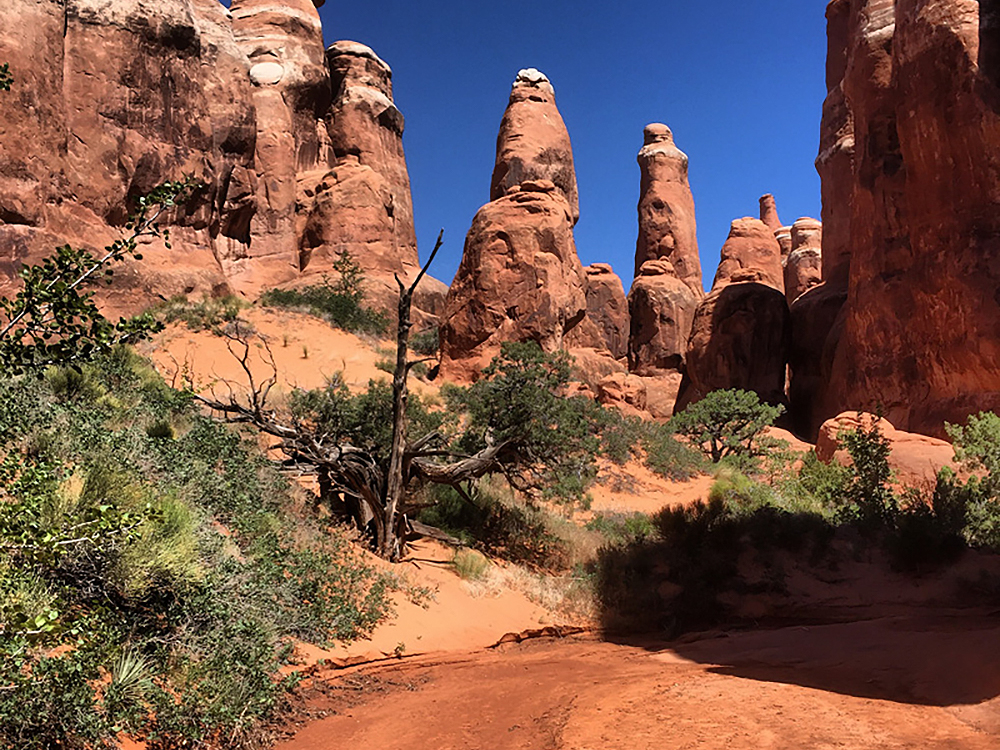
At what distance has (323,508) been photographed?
31.8 ft

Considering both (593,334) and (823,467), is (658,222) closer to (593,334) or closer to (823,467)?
(593,334)

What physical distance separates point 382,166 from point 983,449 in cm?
2903

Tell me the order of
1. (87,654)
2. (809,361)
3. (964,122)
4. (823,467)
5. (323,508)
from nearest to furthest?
(87,654), (323,508), (823,467), (964,122), (809,361)

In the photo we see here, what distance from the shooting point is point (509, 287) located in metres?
22.7

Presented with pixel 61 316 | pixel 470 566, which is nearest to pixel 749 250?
pixel 470 566

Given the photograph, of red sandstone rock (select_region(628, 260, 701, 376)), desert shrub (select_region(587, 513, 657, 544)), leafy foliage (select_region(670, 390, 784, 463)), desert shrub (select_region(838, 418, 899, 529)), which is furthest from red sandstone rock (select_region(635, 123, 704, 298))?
desert shrub (select_region(587, 513, 657, 544))

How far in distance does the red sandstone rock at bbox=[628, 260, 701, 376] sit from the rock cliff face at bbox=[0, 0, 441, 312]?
13605 mm

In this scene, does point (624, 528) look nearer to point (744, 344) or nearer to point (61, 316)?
point (61, 316)

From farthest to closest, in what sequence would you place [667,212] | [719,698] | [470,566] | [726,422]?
[667,212] < [726,422] < [470,566] < [719,698]

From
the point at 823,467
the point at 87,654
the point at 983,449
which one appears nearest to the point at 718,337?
the point at 823,467

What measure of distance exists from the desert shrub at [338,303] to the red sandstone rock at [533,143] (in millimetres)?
10045

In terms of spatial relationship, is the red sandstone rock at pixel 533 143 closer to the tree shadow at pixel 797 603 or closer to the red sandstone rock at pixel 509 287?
the red sandstone rock at pixel 509 287

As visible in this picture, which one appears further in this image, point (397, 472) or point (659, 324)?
point (659, 324)

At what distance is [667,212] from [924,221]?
92.6ft
